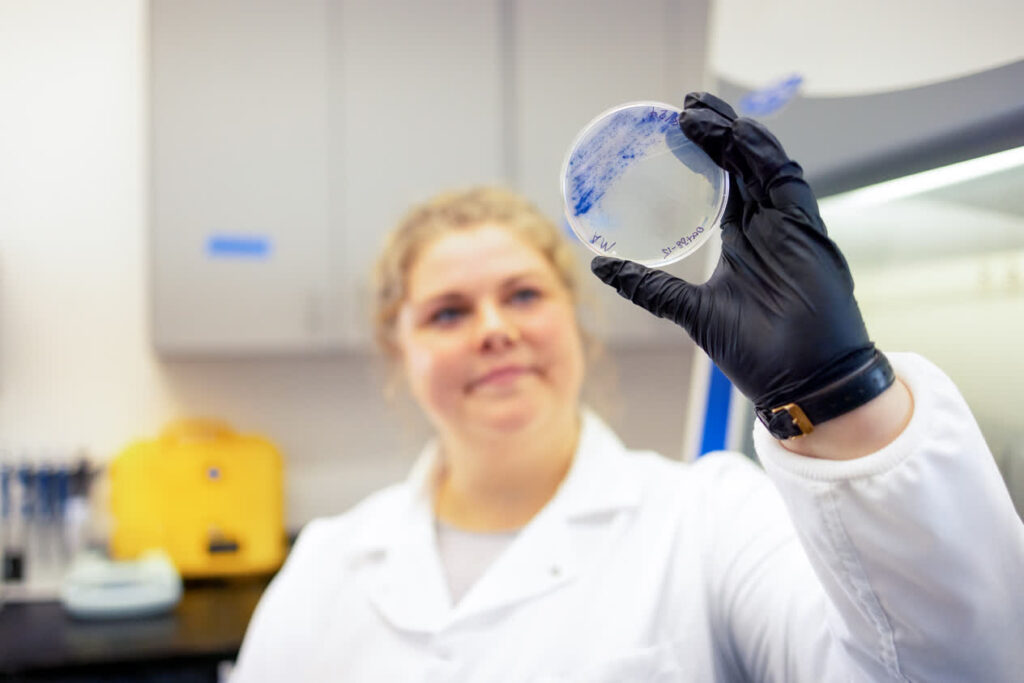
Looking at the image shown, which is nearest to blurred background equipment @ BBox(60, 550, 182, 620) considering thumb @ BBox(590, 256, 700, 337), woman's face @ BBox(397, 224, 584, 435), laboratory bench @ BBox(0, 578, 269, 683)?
laboratory bench @ BBox(0, 578, 269, 683)

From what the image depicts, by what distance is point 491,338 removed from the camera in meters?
1.27

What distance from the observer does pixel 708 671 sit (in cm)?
105

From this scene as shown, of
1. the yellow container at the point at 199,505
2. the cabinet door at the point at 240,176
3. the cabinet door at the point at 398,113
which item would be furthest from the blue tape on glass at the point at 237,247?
the yellow container at the point at 199,505

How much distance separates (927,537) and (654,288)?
309 mm

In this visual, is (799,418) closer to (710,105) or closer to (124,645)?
(710,105)

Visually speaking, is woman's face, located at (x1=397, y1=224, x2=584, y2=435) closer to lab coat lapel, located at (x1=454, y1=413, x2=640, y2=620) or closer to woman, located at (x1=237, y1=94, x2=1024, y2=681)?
woman, located at (x1=237, y1=94, x2=1024, y2=681)

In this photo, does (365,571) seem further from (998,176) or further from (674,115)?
(998,176)

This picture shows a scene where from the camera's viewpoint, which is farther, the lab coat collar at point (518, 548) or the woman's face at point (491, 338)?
the woman's face at point (491, 338)

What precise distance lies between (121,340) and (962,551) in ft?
8.73

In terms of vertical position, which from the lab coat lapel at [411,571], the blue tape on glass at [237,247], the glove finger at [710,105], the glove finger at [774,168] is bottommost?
the lab coat lapel at [411,571]

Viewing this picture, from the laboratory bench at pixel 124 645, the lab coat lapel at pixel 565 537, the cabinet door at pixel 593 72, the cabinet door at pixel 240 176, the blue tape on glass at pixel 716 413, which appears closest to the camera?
the lab coat lapel at pixel 565 537

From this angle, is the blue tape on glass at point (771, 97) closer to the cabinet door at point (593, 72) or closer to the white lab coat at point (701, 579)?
the white lab coat at point (701, 579)

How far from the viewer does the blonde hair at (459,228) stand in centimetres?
143

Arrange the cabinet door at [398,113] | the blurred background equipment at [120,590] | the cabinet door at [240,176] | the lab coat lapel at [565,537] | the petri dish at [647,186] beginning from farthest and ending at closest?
1. the cabinet door at [398,113]
2. the cabinet door at [240,176]
3. the blurred background equipment at [120,590]
4. the lab coat lapel at [565,537]
5. the petri dish at [647,186]
